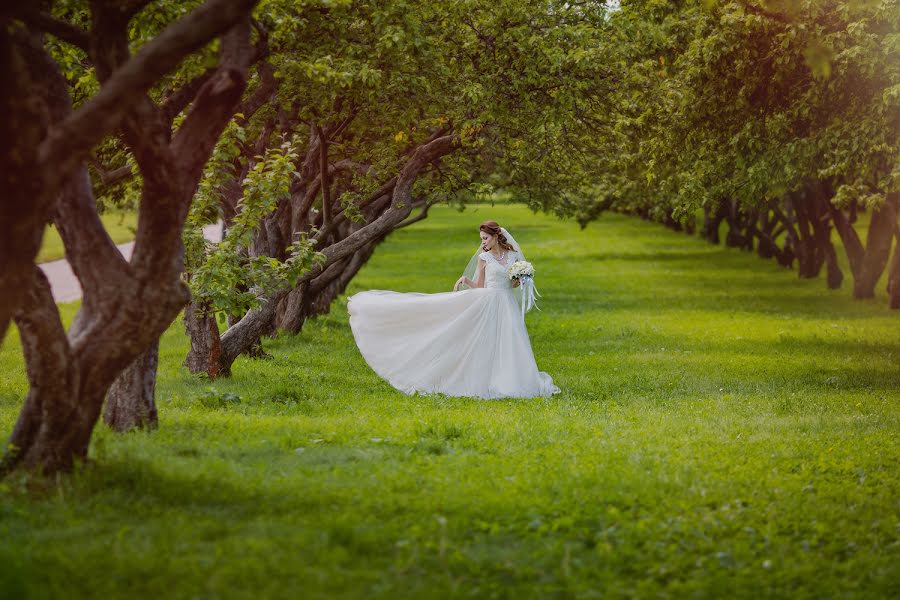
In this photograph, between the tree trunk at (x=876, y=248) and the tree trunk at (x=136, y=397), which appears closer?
the tree trunk at (x=136, y=397)

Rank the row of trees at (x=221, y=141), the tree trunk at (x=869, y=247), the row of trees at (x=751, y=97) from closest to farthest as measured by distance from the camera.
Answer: the row of trees at (x=221, y=141), the row of trees at (x=751, y=97), the tree trunk at (x=869, y=247)

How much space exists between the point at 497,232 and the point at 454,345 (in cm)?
177

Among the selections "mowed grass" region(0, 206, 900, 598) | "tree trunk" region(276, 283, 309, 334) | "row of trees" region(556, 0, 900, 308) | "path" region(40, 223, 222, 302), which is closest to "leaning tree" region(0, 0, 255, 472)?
"mowed grass" region(0, 206, 900, 598)

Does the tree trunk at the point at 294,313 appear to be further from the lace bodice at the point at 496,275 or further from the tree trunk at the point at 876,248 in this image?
the tree trunk at the point at 876,248

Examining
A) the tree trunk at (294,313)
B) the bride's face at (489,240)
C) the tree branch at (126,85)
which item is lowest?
the tree trunk at (294,313)

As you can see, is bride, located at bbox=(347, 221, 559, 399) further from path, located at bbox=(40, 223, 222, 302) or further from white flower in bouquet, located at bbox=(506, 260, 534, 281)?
path, located at bbox=(40, 223, 222, 302)

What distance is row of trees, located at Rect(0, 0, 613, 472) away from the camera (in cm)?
730

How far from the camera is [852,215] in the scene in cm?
3988

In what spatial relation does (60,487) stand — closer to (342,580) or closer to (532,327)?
(342,580)

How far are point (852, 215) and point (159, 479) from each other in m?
36.0

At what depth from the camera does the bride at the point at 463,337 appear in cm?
1499

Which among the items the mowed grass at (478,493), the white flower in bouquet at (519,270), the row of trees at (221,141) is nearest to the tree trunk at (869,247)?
the mowed grass at (478,493)

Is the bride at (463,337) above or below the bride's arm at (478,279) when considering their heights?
below

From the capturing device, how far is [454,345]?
1526 centimetres
